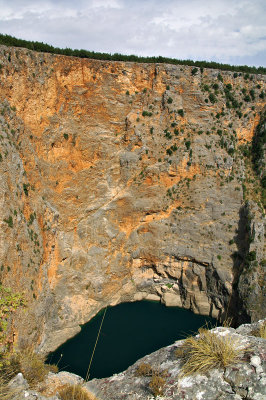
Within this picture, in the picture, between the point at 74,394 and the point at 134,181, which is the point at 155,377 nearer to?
the point at 74,394

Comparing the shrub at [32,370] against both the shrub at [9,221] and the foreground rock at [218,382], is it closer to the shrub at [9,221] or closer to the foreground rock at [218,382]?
the foreground rock at [218,382]

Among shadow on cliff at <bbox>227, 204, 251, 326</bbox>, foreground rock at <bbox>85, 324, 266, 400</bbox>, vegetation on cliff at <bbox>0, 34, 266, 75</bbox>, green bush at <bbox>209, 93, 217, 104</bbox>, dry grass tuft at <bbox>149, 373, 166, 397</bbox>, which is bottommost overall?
shadow on cliff at <bbox>227, 204, 251, 326</bbox>

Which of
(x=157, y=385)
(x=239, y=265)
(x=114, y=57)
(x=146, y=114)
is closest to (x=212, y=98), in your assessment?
(x=146, y=114)

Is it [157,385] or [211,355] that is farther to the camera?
[157,385]

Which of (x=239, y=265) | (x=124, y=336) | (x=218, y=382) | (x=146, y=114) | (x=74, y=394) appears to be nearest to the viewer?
(x=218, y=382)

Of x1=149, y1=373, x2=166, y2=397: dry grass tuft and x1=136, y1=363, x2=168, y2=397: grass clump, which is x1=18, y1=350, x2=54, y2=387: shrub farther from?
x1=149, y1=373, x2=166, y2=397: dry grass tuft

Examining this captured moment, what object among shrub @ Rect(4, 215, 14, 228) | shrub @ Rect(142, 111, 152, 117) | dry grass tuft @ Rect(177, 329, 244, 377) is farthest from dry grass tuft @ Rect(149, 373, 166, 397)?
shrub @ Rect(142, 111, 152, 117)
